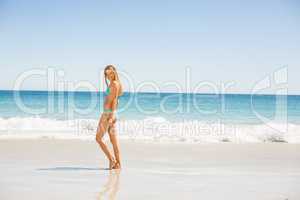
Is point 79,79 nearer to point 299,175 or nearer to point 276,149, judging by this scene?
point 276,149

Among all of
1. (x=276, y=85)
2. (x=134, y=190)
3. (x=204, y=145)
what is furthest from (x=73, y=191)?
(x=276, y=85)

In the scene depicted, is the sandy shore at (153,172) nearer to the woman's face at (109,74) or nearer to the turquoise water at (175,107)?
the woman's face at (109,74)

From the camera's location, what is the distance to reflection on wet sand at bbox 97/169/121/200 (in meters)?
4.59

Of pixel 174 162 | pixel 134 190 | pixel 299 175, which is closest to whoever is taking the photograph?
pixel 134 190

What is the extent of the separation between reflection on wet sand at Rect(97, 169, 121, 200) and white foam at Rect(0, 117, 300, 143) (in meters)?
4.23

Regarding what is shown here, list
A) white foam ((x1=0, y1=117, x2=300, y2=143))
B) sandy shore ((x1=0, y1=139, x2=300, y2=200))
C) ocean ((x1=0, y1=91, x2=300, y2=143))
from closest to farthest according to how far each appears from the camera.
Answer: sandy shore ((x1=0, y1=139, x2=300, y2=200)) → white foam ((x1=0, y1=117, x2=300, y2=143)) → ocean ((x1=0, y1=91, x2=300, y2=143))

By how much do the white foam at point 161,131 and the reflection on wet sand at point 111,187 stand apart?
13.9 feet

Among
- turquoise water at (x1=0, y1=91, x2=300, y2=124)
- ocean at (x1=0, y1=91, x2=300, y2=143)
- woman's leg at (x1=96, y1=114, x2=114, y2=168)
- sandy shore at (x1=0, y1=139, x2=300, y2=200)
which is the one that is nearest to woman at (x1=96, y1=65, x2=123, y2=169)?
woman's leg at (x1=96, y1=114, x2=114, y2=168)

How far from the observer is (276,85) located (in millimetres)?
27219

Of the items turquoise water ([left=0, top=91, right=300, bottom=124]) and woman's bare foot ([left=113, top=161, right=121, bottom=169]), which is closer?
woman's bare foot ([left=113, top=161, right=121, bottom=169])

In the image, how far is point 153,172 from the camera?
600 cm

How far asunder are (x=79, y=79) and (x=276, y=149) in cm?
1778

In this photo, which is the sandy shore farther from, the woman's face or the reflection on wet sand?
the woman's face

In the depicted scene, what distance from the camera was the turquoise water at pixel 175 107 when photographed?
20266 mm
